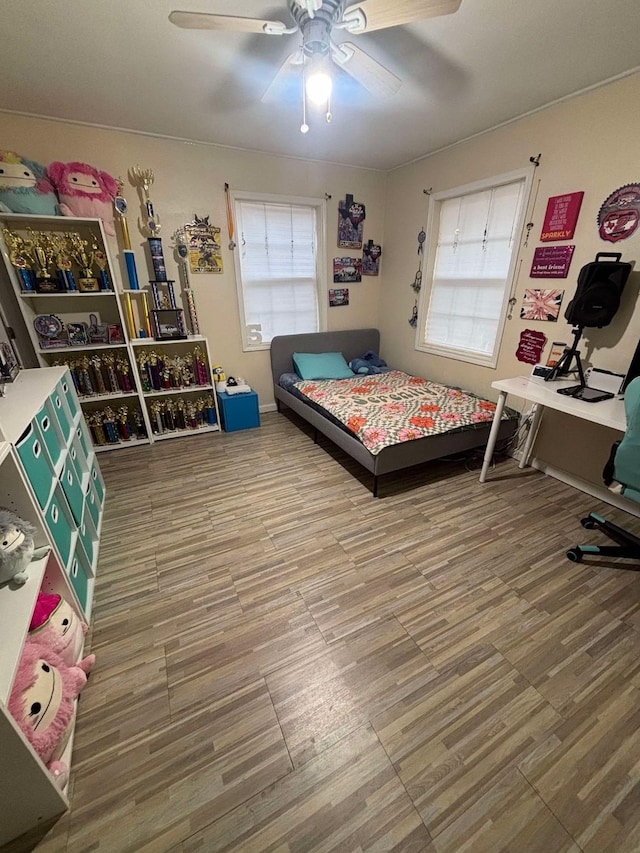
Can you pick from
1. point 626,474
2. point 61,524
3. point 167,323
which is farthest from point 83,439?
point 626,474

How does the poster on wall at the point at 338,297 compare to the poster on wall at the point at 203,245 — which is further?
the poster on wall at the point at 338,297

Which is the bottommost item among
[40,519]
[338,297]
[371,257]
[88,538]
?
[88,538]

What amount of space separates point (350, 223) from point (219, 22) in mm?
2624

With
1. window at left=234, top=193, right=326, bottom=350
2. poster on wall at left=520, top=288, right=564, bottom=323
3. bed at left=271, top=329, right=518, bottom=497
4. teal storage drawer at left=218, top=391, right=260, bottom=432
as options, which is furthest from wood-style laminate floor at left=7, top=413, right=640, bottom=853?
window at left=234, top=193, right=326, bottom=350

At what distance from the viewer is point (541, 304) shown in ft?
8.16

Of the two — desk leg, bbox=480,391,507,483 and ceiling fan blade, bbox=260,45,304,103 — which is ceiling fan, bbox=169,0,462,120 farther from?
desk leg, bbox=480,391,507,483

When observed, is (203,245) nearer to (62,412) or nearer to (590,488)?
(62,412)

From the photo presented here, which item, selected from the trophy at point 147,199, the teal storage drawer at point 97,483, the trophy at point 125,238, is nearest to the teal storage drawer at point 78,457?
the teal storage drawer at point 97,483

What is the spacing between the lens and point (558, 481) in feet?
8.25

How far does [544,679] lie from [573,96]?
10.6 feet

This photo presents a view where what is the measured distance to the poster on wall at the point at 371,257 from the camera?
3811 millimetres

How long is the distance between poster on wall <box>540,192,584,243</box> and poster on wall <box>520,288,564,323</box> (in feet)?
1.14

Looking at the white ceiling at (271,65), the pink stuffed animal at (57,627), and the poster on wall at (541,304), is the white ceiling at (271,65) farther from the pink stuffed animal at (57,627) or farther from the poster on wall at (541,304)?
the pink stuffed animal at (57,627)

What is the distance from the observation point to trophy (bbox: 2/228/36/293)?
2391mm
